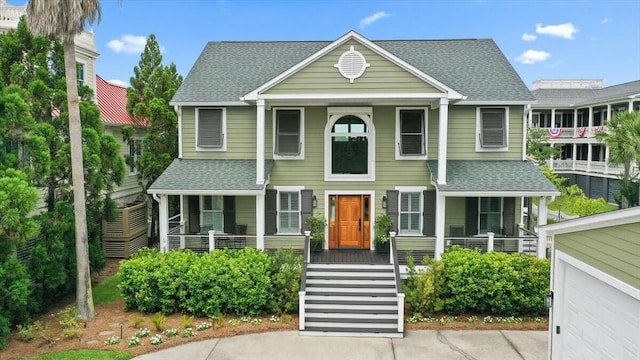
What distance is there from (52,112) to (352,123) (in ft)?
32.4

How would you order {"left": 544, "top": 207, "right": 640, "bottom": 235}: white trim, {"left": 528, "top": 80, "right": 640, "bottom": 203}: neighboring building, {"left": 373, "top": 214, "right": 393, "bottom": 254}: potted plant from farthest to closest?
{"left": 528, "top": 80, "right": 640, "bottom": 203}: neighboring building → {"left": 373, "top": 214, "right": 393, "bottom": 254}: potted plant → {"left": 544, "top": 207, "right": 640, "bottom": 235}: white trim

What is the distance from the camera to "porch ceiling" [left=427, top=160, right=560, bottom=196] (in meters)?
15.3

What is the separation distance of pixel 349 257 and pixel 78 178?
28.2 ft

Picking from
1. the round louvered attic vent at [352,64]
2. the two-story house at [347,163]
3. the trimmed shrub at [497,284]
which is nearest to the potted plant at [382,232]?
the two-story house at [347,163]

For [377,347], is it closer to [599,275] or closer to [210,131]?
[599,275]

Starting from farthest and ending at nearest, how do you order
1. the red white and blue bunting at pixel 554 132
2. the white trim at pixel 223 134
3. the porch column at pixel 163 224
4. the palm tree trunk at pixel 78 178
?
the red white and blue bunting at pixel 554 132
the white trim at pixel 223 134
the porch column at pixel 163 224
the palm tree trunk at pixel 78 178

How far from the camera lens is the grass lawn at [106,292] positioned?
50.4ft

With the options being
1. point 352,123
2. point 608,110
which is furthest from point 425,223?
point 608,110

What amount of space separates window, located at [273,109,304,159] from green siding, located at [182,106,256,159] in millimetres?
930

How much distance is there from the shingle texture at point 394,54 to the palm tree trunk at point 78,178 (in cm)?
461

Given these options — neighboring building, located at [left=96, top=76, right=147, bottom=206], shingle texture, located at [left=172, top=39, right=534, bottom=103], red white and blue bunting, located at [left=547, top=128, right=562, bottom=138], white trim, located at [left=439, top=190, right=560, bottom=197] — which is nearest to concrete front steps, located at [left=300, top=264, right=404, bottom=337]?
white trim, located at [left=439, top=190, right=560, bottom=197]

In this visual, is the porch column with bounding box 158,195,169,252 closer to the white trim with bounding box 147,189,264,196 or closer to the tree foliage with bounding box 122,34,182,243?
the white trim with bounding box 147,189,264,196

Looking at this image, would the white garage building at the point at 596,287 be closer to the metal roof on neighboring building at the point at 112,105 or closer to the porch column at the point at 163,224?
the porch column at the point at 163,224

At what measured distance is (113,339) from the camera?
11953 mm
